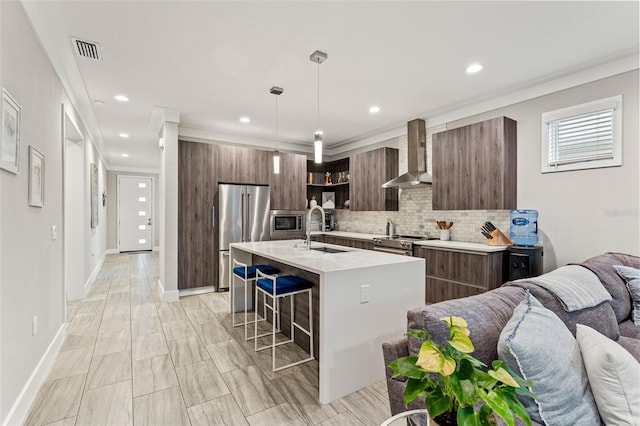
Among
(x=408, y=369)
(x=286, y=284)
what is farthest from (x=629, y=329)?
(x=286, y=284)

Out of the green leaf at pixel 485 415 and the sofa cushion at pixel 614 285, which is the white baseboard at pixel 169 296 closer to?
the green leaf at pixel 485 415

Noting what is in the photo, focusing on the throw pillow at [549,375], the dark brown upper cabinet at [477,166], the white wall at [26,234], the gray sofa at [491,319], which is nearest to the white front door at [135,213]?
the white wall at [26,234]

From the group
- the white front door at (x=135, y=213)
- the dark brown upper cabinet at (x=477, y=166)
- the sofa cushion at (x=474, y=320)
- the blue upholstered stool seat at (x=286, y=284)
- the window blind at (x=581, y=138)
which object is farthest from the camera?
the white front door at (x=135, y=213)

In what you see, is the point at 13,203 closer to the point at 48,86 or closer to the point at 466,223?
the point at 48,86

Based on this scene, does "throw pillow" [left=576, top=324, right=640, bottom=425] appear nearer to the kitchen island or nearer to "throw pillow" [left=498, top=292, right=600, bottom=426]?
"throw pillow" [left=498, top=292, right=600, bottom=426]

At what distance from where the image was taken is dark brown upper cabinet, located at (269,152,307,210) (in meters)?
5.63

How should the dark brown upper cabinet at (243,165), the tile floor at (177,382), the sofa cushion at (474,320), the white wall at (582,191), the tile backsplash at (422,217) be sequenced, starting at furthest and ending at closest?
the dark brown upper cabinet at (243,165) → the tile backsplash at (422,217) → the white wall at (582,191) → the tile floor at (177,382) → the sofa cushion at (474,320)

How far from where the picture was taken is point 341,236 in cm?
545

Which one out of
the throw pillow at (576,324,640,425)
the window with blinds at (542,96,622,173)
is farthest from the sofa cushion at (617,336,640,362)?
the window with blinds at (542,96,622,173)

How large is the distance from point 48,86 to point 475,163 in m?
4.46

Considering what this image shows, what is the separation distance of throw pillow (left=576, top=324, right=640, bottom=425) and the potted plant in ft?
2.12

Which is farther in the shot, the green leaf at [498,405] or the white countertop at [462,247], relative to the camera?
the white countertop at [462,247]

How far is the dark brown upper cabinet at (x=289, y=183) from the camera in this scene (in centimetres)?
563

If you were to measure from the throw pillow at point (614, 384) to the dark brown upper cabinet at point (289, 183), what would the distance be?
493cm
